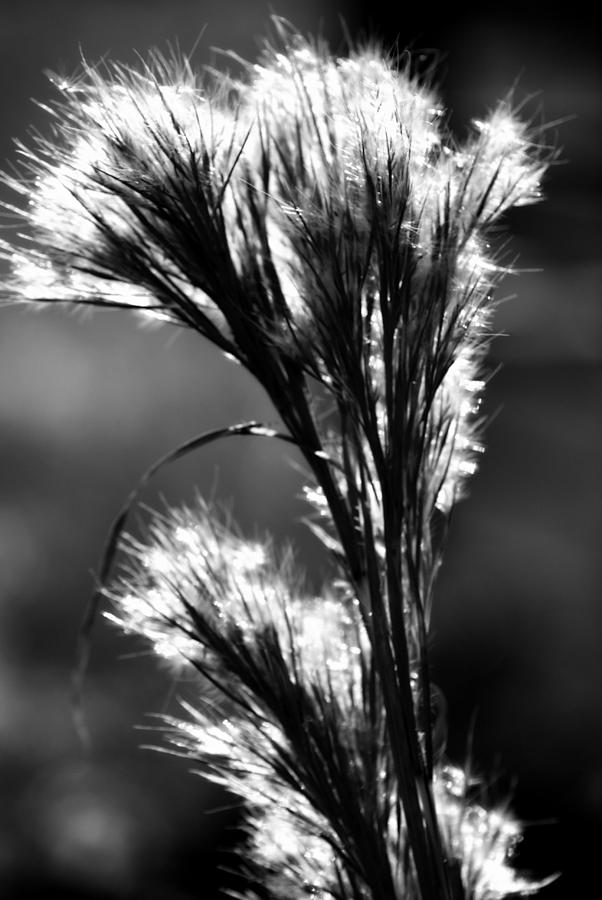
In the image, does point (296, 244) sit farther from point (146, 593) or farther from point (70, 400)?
point (70, 400)

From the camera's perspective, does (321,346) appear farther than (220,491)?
No

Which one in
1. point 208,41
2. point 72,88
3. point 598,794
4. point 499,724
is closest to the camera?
point 72,88

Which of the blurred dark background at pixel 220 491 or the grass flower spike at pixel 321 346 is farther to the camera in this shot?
the blurred dark background at pixel 220 491

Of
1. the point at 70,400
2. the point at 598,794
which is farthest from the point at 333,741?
the point at 70,400
